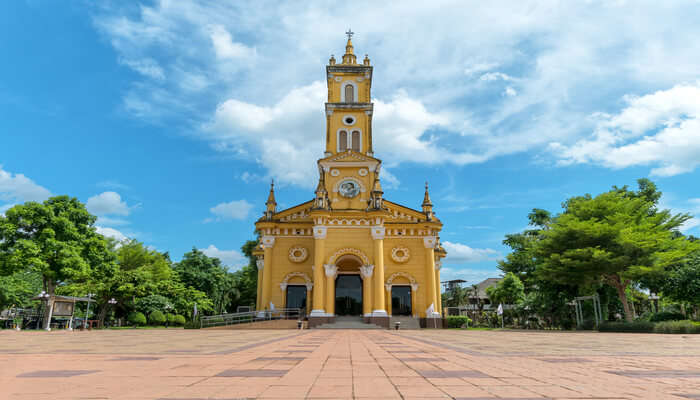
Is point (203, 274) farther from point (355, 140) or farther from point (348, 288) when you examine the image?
point (355, 140)

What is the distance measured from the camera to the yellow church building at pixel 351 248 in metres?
30.4

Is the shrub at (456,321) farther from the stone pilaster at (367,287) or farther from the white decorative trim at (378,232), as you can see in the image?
the white decorative trim at (378,232)

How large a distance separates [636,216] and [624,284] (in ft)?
13.4

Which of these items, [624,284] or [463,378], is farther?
[624,284]

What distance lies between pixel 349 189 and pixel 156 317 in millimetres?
20119

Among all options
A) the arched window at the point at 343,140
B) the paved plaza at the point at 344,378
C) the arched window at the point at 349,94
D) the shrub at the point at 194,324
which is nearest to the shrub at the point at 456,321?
the arched window at the point at 343,140

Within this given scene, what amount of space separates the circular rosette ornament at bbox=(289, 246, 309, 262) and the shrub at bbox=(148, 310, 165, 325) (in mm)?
12975

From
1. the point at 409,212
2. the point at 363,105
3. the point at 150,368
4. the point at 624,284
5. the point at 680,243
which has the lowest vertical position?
the point at 150,368

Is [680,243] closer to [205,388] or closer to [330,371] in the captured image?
[330,371]

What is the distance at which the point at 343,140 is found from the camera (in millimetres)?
36375

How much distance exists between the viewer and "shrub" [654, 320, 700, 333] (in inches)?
720

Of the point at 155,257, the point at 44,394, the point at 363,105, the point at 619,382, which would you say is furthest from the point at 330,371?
the point at 155,257

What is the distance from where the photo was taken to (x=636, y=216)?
23.9 m

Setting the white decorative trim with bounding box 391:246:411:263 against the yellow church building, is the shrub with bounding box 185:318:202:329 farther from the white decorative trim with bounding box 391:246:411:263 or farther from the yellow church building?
the white decorative trim with bounding box 391:246:411:263
